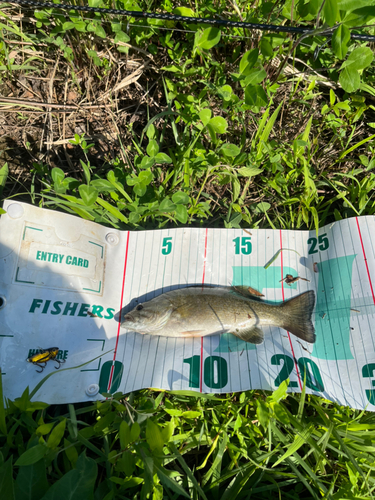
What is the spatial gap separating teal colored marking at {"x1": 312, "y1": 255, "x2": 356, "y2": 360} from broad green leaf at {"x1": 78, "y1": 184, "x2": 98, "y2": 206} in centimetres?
205

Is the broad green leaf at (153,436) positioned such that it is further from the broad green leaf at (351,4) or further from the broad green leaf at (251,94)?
the broad green leaf at (351,4)

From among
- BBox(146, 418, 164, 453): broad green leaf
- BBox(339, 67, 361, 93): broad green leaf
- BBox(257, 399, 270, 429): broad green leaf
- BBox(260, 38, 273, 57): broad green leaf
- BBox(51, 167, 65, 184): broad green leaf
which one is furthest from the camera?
BBox(51, 167, 65, 184): broad green leaf

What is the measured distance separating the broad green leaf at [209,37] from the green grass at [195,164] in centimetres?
2

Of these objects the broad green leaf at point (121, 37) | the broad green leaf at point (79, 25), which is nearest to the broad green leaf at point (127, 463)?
the broad green leaf at point (121, 37)

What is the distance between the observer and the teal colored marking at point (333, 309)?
2.50 m

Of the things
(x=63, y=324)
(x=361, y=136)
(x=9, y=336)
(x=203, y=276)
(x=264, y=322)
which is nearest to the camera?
(x=9, y=336)

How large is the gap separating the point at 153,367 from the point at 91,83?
3062 mm

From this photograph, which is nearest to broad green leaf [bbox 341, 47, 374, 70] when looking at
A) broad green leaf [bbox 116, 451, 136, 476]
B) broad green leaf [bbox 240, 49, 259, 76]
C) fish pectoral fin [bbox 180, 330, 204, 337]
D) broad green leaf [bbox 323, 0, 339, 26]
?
broad green leaf [bbox 323, 0, 339, 26]

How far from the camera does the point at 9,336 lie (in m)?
2.32

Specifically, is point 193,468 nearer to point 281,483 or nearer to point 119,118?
point 281,483

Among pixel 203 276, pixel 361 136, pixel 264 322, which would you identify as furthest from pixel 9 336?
pixel 361 136

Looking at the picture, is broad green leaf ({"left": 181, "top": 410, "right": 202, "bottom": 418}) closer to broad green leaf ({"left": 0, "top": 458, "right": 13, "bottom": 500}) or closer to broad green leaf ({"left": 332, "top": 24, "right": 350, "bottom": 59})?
broad green leaf ({"left": 0, "top": 458, "right": 13, "bottom": 500})

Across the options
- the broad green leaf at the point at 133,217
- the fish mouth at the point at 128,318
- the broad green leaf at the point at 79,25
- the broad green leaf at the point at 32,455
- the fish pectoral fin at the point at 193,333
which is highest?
the broad green leaf at the point at 79,25

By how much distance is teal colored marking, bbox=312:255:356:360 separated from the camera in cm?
250
